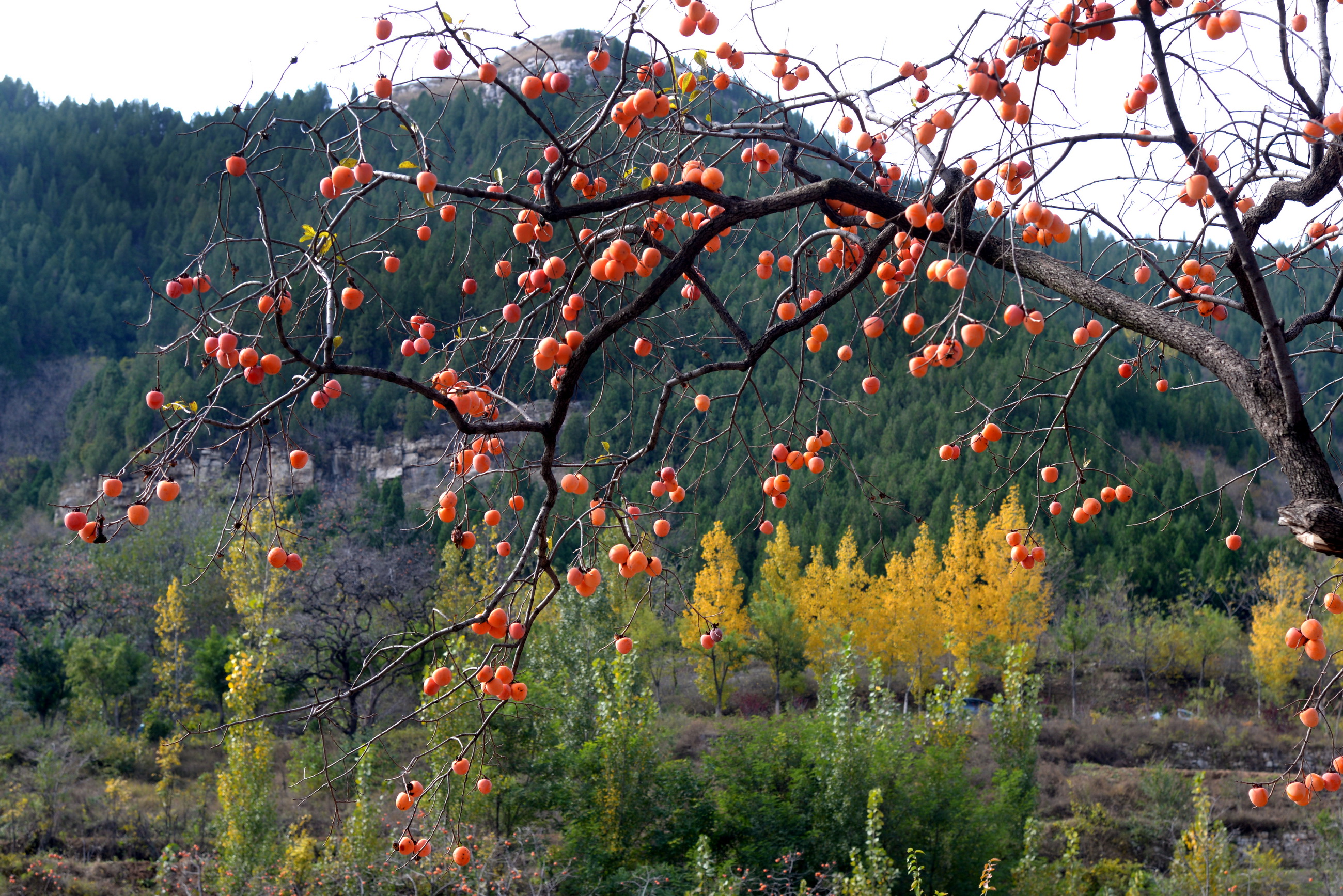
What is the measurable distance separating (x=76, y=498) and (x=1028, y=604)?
38595 mm

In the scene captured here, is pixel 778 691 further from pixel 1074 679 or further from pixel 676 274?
pixel 676 274

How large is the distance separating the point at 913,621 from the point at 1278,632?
937 centimetres

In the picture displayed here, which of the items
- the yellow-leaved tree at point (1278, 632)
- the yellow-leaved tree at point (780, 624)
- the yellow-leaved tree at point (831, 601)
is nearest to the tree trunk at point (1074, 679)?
the yellow-leaved tree at point (1278, 632)

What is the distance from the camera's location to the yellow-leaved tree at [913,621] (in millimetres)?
21062

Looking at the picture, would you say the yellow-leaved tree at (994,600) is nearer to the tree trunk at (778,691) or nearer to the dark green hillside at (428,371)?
the dark green hillside at (428,371)

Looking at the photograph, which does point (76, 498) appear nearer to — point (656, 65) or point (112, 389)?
point (112, 389)

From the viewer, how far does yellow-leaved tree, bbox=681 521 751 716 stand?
2183 cm

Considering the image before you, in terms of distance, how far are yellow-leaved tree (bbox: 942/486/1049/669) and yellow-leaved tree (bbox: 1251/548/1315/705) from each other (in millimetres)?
5819

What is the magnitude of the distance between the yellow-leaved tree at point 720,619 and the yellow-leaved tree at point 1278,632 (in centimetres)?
1286

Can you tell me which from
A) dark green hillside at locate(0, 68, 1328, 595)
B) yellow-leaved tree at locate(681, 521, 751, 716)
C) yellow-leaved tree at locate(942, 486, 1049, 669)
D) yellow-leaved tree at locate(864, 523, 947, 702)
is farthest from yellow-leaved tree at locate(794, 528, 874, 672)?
yellow-leaved tree at locate(942, 486, 1049, 669)

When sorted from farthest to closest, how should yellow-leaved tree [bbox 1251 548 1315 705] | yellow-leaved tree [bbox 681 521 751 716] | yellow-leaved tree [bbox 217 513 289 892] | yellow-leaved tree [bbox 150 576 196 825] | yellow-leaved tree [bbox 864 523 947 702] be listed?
yellow-leaved tree [bbox 681 521 751 716] → yellow-leaved tree [bbox 1251 548 1315 705] → yellow-leaved tree [bbox 864 523 947 702] → yellow-leaved tree [bbox 150 576 196 825] → yellow-leaved tree [bbox 217 513 289 892]

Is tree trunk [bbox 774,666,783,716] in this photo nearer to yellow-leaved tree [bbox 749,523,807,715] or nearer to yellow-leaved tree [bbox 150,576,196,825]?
yellow-leaved tree [bbox 749,523,807,715]

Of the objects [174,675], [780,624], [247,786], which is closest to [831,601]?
[780,624]

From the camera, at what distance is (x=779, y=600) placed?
23203 millimetres
